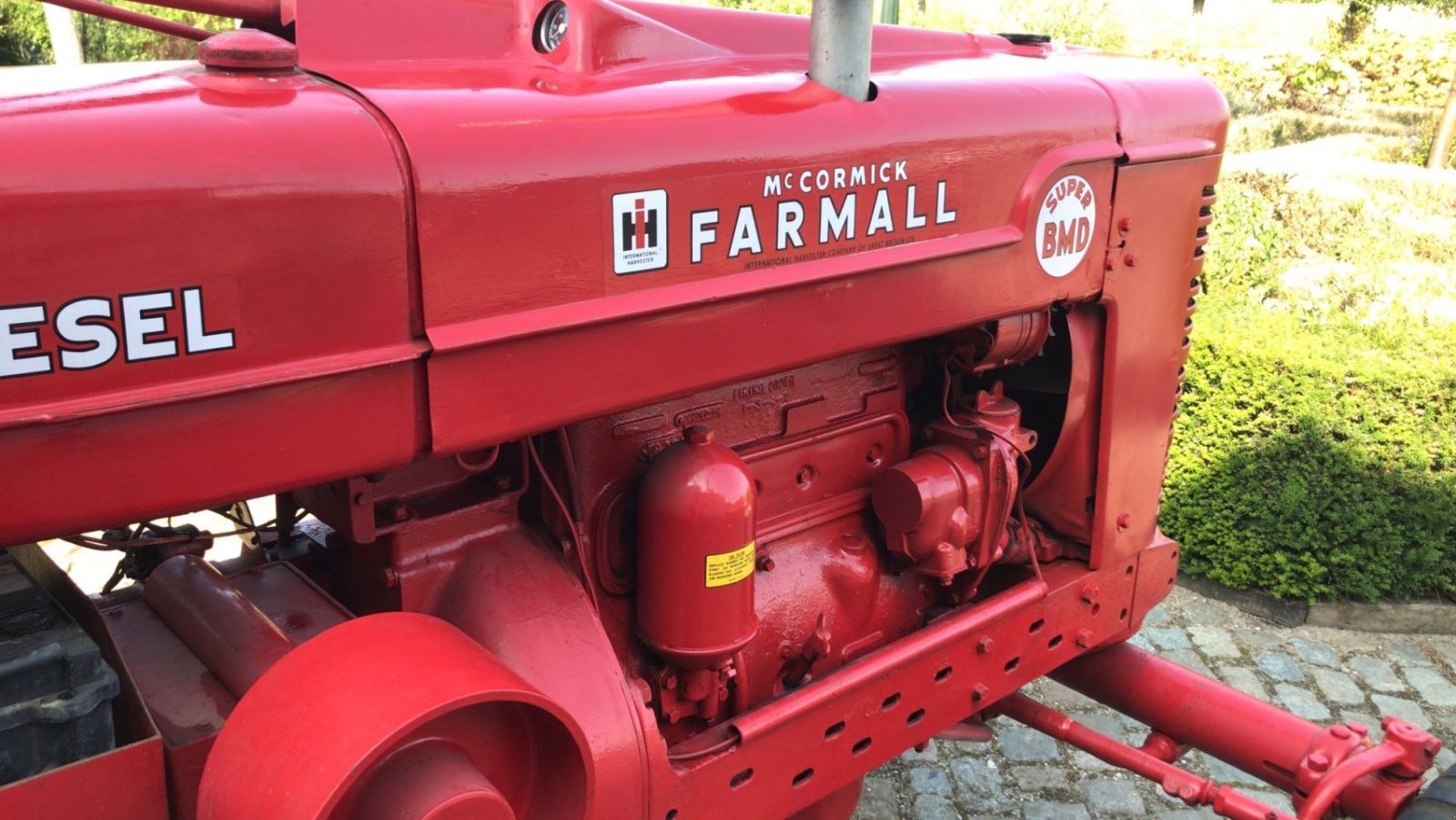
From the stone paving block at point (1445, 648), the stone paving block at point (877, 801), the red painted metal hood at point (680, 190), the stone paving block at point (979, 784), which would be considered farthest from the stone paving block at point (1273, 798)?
the red painted metal hood at point (680, 190)

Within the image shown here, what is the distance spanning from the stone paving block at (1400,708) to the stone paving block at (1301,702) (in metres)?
0.20

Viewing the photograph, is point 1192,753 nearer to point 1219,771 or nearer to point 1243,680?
point 1219,771

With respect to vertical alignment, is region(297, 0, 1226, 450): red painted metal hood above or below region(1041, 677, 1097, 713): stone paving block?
above

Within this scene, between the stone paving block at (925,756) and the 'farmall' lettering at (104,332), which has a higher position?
the 'farmall' lettering at (104,332)

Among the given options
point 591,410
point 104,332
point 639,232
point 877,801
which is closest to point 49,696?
point 104,332

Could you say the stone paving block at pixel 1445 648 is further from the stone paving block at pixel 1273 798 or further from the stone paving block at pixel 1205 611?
the stone paving block at pixel 1273 798

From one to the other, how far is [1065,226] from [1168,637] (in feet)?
8.64

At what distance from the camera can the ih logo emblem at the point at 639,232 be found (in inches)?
63.1

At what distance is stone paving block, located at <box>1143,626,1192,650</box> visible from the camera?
4.38m

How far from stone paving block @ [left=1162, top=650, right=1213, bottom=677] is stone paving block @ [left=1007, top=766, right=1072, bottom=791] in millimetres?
930

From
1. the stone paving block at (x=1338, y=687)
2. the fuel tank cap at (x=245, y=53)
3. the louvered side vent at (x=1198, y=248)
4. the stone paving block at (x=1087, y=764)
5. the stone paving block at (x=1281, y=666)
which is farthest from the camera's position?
the stone paving block at (x=1281, y=666)

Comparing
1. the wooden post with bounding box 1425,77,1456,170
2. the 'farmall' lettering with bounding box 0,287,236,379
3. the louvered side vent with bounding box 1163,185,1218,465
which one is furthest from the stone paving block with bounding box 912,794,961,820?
the wooden post with bounding box 1425,77,1456,170

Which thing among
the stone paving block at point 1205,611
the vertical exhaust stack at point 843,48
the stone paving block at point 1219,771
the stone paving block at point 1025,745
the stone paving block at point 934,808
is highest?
the vertical exhaust stack at point 843,48

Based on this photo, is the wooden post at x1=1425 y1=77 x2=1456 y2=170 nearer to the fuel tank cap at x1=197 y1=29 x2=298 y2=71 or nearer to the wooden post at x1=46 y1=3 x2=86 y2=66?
the wooden post at x1=46 y1=3 x2=86 y2=66
